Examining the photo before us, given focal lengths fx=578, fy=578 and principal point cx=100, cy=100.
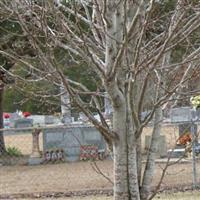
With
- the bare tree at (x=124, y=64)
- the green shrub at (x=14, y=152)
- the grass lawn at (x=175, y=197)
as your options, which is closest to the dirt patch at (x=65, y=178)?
the grass lawn at (x=175, y=197)

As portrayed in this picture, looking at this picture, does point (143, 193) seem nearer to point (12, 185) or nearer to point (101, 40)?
point (101, 40)

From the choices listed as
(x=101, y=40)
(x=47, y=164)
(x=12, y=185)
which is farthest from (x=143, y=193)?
(x=47, y=164)

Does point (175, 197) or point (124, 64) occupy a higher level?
point (124, 64)

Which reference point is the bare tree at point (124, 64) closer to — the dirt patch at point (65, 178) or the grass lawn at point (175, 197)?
the grass lawn at point (175, 197)

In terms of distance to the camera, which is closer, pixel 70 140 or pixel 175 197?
pixel 175 197

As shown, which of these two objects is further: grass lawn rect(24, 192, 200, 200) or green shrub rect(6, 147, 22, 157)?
green shrub rect(6, 147, 22, 157)

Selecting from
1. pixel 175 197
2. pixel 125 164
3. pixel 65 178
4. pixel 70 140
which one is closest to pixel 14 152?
pixel 70 140

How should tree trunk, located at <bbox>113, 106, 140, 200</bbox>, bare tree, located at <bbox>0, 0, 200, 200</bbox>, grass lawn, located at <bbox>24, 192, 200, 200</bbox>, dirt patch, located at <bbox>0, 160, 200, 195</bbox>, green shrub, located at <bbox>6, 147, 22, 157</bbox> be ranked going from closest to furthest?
bare tree, located at <bbox>0, 0, 200, 200</bbox> < tree trunk, located at <bbox>113, 106, 140, 200</bbox> < grass lawn, located at <bbox>24, 192, 200, 200</bbox> < dirt patch, located at <bbox>0, 160, 200, 195</bbox> < green shrub, located at <bbox>6, 147, 22, 157</bbox>

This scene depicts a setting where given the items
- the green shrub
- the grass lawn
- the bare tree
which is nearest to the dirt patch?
the grass lawn

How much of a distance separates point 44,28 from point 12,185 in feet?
34.0

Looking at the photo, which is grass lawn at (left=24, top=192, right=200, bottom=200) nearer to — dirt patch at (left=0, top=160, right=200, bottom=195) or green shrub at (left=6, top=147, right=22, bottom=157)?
dirt patch at (left=0, top=160, right=200, bottom=195)

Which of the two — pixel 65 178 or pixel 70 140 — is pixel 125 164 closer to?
pixel 65 178

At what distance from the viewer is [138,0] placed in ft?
13.9

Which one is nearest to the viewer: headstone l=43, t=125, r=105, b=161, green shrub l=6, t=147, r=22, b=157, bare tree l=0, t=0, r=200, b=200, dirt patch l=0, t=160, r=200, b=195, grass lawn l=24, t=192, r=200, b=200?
bare tree l=0, t=0, r=200, b=200
